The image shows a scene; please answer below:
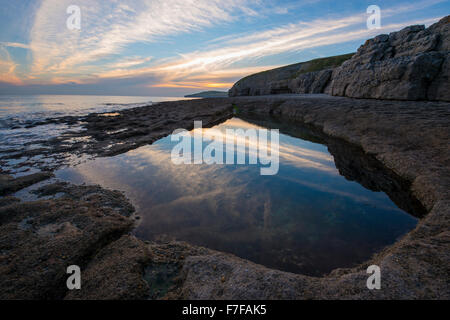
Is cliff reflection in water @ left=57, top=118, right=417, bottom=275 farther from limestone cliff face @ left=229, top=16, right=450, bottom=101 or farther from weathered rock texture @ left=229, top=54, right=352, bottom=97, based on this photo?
weathered rock texture @ left=229, top=54, right=352, bottom=97

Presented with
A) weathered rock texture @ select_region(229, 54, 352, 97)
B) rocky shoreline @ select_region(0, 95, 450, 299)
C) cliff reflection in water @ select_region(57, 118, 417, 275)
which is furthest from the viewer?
weathered rock texture @ select_region(229, 54, 352, 97)

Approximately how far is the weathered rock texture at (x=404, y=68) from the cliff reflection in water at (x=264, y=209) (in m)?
15.5

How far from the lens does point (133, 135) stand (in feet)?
47.0

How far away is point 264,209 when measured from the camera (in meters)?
5.33

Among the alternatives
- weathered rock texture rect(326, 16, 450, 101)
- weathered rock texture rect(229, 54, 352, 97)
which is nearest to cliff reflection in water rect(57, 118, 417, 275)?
weathered rock texture rect(326, 16, 450, 101)

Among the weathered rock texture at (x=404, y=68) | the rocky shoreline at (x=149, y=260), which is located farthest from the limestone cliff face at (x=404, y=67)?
the rocky shoreline at (x=149, y=260)

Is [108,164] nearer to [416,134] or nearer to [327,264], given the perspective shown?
[327,264]

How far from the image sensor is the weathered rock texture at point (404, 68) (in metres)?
16.8

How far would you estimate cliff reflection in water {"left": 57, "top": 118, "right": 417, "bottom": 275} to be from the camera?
3.92 m

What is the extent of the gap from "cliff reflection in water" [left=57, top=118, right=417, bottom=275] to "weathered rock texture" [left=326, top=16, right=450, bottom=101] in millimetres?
15465

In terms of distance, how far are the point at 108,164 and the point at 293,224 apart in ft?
25.1

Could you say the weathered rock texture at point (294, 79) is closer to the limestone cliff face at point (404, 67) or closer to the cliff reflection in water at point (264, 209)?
the limestone cliff face at point (404, 67)

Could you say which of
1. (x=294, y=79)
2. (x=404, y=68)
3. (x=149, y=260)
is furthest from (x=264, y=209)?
(x=294, y=79)

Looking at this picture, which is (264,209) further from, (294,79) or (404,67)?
(294,79)
